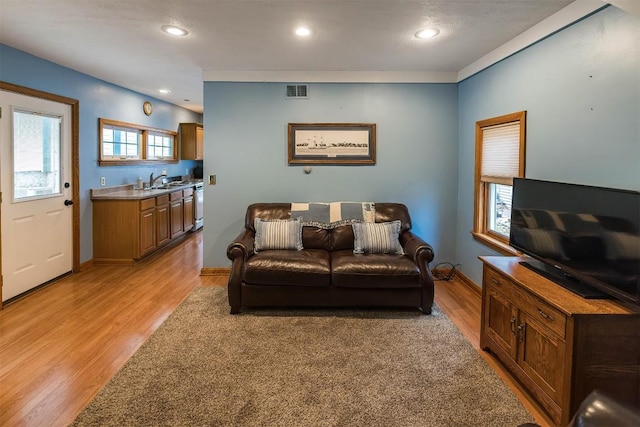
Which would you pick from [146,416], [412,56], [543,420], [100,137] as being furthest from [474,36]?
[100,137]

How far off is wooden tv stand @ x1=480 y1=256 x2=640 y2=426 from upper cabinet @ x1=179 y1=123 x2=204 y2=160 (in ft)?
23.0

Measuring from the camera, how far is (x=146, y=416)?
83.4 inches

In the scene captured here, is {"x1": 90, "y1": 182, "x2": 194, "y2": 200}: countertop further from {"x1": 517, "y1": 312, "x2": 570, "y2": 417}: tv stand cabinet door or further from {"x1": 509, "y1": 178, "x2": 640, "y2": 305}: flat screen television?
{"x1": 517, "y1": 312, "x2": 570, "y2": 417}: tv stand cabinet door

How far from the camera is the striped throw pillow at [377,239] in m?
3.95

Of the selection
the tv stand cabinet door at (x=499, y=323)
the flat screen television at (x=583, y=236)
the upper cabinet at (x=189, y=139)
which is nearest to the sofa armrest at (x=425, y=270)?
the tv stand cabinet door at (x=499, y=323)

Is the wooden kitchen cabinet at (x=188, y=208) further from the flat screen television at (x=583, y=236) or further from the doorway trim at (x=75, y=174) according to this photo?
the flat screen television at (x=583, y=236)

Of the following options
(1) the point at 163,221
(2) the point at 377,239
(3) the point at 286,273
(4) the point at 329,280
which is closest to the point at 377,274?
(4) the point at 329,280

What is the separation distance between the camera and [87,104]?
16.1 feet

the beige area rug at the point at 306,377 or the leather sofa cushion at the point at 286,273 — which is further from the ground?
the leather sofa cushion at the point at 286,273

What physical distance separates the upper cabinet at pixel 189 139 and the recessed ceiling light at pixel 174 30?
16.2 ft

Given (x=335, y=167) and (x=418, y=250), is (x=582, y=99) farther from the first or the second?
(x=335, y=167)

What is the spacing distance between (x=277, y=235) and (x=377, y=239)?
955 mm

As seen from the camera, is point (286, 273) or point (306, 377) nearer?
point (306, 377)

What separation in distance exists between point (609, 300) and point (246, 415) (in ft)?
6.18
